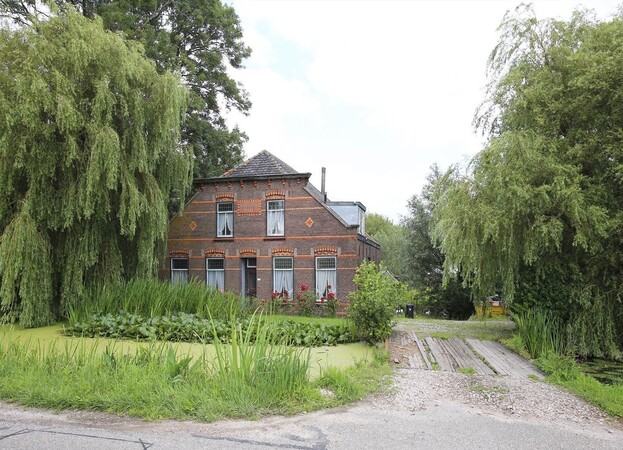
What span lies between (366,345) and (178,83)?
9437 mm

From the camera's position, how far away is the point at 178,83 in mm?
13258

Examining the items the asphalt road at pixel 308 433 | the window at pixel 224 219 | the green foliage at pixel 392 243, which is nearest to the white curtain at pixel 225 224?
the window at pixel 224 219

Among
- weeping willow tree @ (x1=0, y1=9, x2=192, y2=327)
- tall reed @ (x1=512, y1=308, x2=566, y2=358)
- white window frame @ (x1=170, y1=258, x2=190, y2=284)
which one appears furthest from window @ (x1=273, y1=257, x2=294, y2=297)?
tall reed @ (x1=512, y1=308, x2=566, y2=358)

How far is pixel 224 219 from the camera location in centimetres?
2008

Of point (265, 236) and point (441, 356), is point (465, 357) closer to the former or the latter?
point (441, 356)

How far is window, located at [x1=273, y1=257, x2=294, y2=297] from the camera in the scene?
18.9 meters

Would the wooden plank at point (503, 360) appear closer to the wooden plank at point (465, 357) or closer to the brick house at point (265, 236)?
the wooden plank at point (465, 357)

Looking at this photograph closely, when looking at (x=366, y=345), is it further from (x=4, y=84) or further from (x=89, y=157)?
(x=4, y=84)

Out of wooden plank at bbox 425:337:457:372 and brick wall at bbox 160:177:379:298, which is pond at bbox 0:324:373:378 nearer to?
wooden plank at bbox 425:337:457:372

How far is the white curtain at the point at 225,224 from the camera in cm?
1995

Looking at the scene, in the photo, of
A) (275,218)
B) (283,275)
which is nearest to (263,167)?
(275,218)

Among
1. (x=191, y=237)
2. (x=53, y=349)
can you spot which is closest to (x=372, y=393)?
(x=53, y=349)

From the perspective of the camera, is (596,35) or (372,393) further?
(596,35)

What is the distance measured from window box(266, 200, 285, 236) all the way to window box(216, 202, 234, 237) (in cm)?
175
